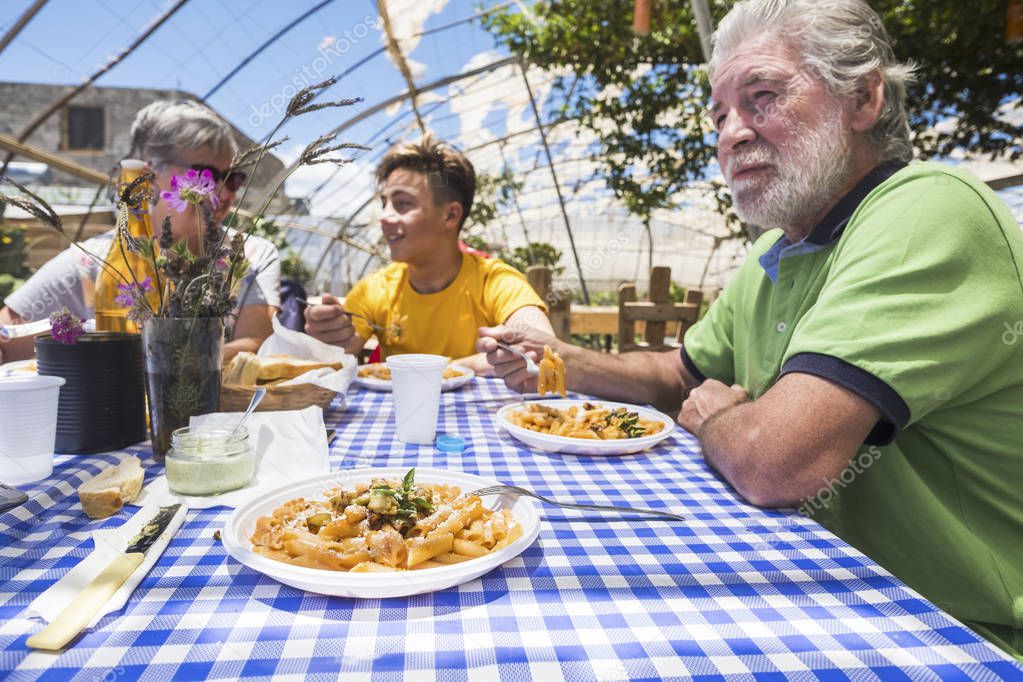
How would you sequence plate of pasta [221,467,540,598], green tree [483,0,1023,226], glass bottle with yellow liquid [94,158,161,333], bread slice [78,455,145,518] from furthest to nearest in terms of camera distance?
green tree [483,0,1023,226]
glass bottle with yellow liquid [94,158,161,333]
bread slice [78,455,145,518]
plate of pasta [221,467,540,598]

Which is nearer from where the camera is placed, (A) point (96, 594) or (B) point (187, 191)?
(A) point (96, 594)

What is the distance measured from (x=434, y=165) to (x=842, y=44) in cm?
214

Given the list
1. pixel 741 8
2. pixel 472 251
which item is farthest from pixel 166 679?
pixel 472 251

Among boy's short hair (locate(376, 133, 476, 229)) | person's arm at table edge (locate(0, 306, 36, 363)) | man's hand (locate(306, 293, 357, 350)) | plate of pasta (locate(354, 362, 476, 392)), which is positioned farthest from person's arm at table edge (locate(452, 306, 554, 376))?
person's arm at table edge (locate(0, 306, 36, 363))

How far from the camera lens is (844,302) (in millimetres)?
1233

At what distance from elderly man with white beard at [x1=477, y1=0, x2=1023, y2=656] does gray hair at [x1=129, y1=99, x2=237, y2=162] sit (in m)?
2.13

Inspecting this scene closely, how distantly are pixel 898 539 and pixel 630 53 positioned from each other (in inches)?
245

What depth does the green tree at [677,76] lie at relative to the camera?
5.60 meters

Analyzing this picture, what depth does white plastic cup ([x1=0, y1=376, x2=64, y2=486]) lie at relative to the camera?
1.10 meters

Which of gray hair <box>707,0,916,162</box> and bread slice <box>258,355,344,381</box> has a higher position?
gray hair <box>707,0,916,162</box>

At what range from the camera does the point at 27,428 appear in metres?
1.13

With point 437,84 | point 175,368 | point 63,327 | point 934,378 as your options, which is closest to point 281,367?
point 175,368

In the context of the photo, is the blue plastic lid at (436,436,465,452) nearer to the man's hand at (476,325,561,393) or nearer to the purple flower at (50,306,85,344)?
the man's hand at (476,325,561,393)

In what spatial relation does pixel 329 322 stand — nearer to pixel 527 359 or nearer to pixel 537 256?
pixel 527 359
